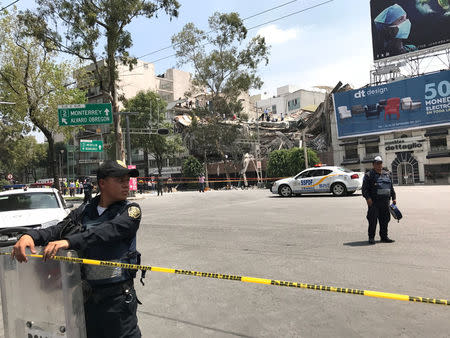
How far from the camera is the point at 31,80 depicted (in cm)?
2333

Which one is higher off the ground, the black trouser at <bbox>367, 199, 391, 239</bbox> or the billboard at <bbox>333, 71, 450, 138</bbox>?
the billboard at <bbox>333, 71, 450, 138</bbox>

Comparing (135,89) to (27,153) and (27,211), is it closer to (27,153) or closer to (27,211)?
(27,153)

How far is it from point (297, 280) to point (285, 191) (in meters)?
14.5

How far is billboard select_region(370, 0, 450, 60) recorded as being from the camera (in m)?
33.5

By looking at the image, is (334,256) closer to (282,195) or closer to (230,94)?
(282,195)

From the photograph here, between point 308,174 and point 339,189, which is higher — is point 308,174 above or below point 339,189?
above

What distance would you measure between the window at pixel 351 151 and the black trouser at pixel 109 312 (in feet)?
134

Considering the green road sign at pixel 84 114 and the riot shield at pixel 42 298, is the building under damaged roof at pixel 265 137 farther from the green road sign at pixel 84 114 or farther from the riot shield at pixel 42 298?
the riot shield at pixel 42 298

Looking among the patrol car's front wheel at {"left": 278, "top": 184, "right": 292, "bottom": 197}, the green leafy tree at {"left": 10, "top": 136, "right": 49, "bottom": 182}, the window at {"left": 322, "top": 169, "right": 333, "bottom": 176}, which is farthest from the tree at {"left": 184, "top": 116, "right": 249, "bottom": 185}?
the green leafy tree at {"left": 10, "top": 136, "right": 49, "bottom": 182}

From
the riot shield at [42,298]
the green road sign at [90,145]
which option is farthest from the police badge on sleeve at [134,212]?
the green road sign at [90,145]

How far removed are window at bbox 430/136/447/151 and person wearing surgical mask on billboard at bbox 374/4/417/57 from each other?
950 centimetres

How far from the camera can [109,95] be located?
77.2ft

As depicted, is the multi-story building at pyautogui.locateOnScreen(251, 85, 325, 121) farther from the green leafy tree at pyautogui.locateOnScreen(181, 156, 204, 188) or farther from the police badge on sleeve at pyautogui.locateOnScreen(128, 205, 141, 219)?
the police badge on sleeve at pyautogui.locateOnScreen(128, 205, 141, 219)

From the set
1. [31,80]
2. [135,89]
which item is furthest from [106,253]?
[135,89]
